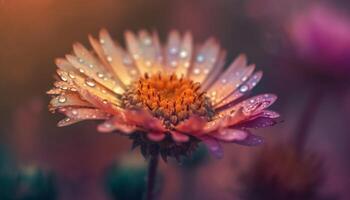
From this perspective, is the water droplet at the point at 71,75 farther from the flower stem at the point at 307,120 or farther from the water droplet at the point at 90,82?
the flower stem at the point at 307,120

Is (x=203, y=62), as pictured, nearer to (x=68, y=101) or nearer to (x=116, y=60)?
(x=116, y=60)

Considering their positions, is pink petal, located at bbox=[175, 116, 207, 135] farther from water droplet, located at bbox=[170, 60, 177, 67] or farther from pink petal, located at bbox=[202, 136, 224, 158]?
water droplet, located at bbox=[170, 60, 177, 67]

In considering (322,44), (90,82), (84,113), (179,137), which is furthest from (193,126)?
(322,44)

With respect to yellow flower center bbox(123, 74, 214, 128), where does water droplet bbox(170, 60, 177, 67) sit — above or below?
above

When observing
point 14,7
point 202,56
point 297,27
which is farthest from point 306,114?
point 14,7

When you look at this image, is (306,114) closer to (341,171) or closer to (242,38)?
(341,171)

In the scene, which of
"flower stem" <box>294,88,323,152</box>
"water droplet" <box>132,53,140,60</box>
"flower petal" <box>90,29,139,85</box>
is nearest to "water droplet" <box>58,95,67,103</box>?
"flower petal" <box>90,29,139,85</box>

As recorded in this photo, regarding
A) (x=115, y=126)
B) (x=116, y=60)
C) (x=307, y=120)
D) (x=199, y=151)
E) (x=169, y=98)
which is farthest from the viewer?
(x=307, y=120)
